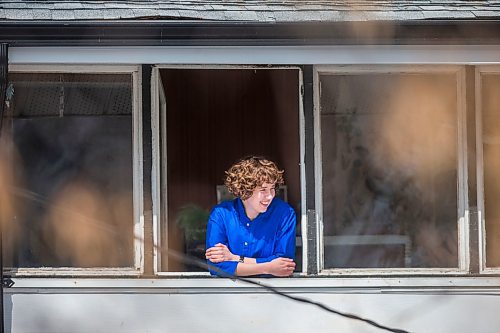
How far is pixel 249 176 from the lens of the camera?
5.60 metres

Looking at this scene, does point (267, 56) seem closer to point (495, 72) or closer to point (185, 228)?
point (495, 72)

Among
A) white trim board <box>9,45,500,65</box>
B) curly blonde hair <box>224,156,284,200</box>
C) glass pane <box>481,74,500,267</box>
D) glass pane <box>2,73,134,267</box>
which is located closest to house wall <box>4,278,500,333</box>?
glass pane <box>481,74,500,267</box>

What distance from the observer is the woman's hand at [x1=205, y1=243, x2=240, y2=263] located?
5.62 meters

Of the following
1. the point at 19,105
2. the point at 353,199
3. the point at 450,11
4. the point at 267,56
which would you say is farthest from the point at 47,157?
the point at 450,11

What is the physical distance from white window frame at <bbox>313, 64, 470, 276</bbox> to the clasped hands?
36cm

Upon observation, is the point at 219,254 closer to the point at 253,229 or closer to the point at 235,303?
the point at 253,229

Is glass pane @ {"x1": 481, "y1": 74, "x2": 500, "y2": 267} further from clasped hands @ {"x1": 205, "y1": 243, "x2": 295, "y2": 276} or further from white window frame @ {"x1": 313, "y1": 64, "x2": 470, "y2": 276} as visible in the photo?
clasped hands @ {"x1": 205, "y1": 243, "x2": 295, "y2": 276}

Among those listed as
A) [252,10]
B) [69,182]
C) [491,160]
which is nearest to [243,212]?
[252,10]

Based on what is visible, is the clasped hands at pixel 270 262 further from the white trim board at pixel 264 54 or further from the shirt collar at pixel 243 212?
the white trim board at pixel 264 54

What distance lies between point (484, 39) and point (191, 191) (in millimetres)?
4300

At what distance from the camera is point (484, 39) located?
18.4ft

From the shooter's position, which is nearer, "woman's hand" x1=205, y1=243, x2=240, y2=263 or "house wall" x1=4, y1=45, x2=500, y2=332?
"woman's hand" x1=205, y1=243, x2=240, y2=263

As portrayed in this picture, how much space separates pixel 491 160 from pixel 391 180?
338 centimetres

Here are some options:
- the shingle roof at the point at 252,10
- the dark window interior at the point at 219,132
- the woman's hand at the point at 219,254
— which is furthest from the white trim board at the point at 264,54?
the dark window interior at the point at 219,132
